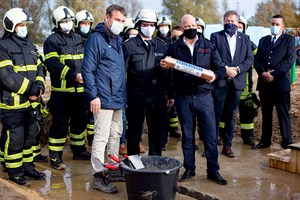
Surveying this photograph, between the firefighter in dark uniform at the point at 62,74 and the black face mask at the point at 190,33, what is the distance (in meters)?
1.71

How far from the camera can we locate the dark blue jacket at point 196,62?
525 cm

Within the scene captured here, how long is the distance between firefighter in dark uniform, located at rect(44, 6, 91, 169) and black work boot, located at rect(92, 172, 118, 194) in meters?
1.13

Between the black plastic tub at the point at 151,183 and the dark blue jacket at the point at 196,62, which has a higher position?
the dark blue jacket at the point at 196,62

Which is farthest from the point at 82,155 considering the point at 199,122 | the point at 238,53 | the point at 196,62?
the point at 238,53

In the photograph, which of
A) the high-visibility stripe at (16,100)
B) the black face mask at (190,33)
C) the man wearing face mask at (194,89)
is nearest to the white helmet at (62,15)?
the high-visibility stripe at (16,100)

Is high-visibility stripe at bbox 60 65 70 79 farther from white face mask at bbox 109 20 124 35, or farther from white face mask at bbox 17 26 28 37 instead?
white face mask at bbox 109 20 124 35

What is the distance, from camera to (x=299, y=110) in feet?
30.3

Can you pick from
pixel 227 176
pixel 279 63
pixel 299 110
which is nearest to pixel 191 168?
pixel 227 176

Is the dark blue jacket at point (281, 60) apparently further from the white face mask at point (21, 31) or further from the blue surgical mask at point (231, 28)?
the white face mask at point (21, 31)

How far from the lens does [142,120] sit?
229 inches

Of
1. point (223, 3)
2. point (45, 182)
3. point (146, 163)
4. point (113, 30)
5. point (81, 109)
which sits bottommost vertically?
point (45, 182)

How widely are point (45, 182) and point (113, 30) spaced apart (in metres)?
2.26

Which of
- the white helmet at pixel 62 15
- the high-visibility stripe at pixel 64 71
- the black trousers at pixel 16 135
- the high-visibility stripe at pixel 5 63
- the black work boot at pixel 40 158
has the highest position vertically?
the white helmet at pixel 62 15

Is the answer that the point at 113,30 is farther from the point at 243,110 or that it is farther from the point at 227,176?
the point at 243,110
